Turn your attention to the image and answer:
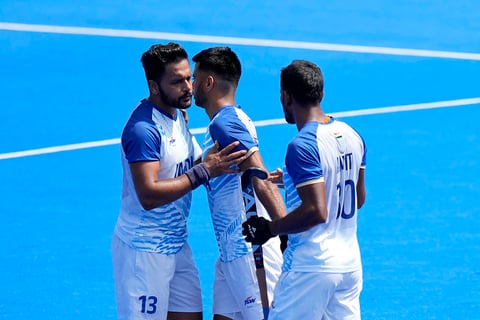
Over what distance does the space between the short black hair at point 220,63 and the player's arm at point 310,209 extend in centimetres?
124

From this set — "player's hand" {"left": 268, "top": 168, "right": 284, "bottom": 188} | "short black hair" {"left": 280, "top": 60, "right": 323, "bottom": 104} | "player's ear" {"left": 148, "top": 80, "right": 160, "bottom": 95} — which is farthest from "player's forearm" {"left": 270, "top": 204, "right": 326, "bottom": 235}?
"player's ear" {"left": 148, "top": 80, "right": 160, "bottom": 95}

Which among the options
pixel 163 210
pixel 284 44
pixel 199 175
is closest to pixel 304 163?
pixel 199 175

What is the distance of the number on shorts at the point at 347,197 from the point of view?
21.6ft

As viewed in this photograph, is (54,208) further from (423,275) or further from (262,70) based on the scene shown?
(262,70)

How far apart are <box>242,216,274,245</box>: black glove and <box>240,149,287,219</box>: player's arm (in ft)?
0.50

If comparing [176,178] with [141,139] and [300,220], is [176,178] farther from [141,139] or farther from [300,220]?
[300,220]

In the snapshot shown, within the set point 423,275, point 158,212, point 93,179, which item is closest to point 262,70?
point 93,179

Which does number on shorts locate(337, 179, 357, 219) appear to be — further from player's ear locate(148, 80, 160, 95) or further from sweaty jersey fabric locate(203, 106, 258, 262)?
player's ear locate(148, 80, 160, 95)

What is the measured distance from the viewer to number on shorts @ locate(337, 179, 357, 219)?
6574 mm

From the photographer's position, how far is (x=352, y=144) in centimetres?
661

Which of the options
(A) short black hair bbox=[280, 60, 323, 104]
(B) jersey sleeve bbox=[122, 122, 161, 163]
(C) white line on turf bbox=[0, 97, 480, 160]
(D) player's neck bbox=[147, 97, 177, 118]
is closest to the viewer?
(A) short black hair bbox=[280, 60, 323, 104]

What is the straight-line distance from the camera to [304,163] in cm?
637

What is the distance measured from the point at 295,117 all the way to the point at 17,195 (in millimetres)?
6275

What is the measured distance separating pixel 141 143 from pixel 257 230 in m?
1.00
